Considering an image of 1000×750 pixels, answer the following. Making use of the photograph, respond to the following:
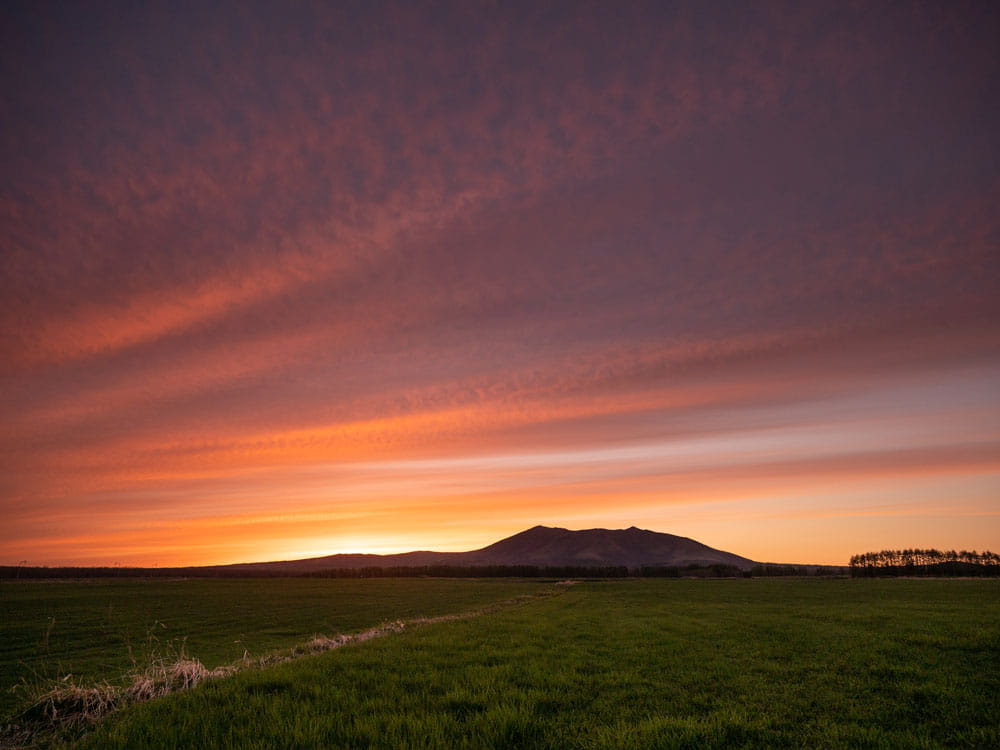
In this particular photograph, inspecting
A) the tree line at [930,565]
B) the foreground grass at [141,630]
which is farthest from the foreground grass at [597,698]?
the tree line at [930,565]

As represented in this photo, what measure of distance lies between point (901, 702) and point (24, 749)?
15543mm

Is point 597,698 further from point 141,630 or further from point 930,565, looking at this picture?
point 930,565

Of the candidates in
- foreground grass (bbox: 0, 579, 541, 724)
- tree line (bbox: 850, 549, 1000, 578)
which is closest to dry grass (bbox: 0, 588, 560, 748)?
foreground grass (bbox: 0, 579, 541, 724)

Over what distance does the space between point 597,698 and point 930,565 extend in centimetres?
21985

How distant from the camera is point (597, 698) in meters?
10.4

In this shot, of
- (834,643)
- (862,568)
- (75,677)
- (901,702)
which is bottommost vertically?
(862,568)

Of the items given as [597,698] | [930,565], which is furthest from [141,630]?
[930,565]

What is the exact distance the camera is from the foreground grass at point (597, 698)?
7773mm

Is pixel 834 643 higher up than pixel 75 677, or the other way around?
pixel 834 643

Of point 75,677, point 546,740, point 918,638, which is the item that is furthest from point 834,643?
point 75,677

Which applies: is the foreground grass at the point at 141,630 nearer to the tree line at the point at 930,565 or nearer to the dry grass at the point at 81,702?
the dry grass at the point at 81,702

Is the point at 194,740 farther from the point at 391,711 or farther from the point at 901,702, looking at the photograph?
the point at 901,702

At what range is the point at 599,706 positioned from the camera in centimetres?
977

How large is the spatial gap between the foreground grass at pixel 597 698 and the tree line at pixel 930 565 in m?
182
